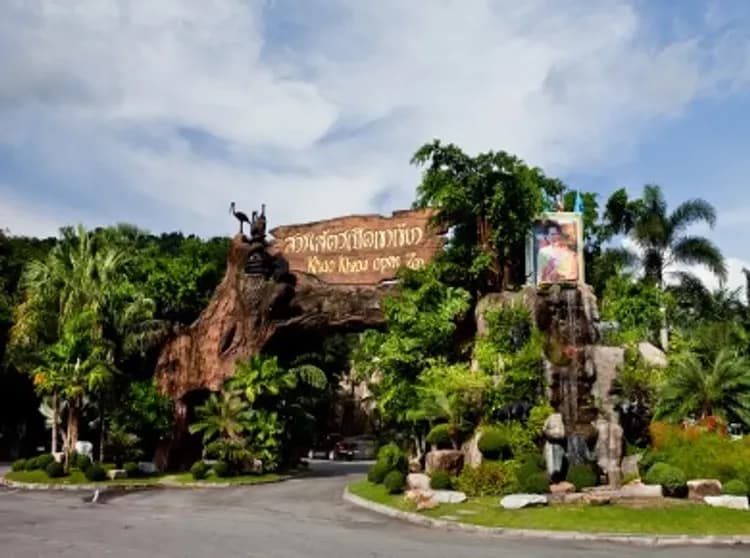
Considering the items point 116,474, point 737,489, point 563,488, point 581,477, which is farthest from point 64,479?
point 737,489

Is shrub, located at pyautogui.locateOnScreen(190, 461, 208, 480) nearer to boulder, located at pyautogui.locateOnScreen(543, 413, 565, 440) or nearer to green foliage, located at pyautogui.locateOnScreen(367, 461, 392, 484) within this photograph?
green foliage, located at pyautogui.locateOnScreen(367, 461, 392, 484)

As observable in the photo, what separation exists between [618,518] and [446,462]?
8.54 meters

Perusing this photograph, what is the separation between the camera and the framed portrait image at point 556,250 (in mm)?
34938

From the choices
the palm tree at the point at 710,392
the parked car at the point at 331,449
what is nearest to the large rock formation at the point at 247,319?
the palm tree at the point at 710,392

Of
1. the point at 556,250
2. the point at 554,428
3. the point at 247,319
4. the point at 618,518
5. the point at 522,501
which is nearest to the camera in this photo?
the point at 618,518

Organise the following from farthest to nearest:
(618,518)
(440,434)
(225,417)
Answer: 1. (225,417)
2. (440,434)
3. (618,518)

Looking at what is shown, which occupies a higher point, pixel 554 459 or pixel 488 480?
pixel 554 459

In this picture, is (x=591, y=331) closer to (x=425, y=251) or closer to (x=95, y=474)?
(x=425, y=251)

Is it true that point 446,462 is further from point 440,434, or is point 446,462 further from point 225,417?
point 225,417

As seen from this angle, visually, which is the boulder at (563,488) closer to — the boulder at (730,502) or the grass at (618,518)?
the grass at (618,518)

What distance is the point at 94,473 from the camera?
30844 mm

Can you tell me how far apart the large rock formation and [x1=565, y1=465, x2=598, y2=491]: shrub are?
46.6ft

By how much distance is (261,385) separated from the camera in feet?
115

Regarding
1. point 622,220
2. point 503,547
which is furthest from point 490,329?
point 503,547
